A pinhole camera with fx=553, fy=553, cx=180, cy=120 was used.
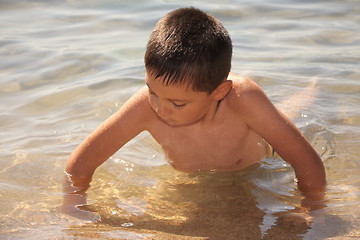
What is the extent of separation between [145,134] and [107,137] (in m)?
1.09

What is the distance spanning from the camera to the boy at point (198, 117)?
271cm

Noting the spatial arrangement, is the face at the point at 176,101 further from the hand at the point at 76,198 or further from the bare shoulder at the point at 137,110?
the hand at the point at 76,198

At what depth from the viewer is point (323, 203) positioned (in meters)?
2.98

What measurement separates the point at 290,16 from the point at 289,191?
176 inches

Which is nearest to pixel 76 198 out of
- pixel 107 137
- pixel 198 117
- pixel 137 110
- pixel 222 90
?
pixel 107 137

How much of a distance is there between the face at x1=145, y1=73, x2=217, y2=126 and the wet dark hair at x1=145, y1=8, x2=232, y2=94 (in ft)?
0.11

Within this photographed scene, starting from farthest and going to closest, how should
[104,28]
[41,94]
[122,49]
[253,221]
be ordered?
[104,28]
[122,49]
[41,94]
[253,221]

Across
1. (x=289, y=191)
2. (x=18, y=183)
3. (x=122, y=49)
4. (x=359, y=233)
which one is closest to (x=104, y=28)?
(x=122, y=49)

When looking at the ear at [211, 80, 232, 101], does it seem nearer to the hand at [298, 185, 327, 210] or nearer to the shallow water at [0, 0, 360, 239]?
the shallow water at [0, 0, 360, 239]

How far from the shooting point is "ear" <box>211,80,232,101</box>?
2.96 m

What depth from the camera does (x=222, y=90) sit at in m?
3.01

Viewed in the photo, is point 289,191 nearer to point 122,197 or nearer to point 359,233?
point 359,233

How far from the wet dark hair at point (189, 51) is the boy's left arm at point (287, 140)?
31 cm

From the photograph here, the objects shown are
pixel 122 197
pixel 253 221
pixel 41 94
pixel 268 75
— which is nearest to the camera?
pixel 253 221
